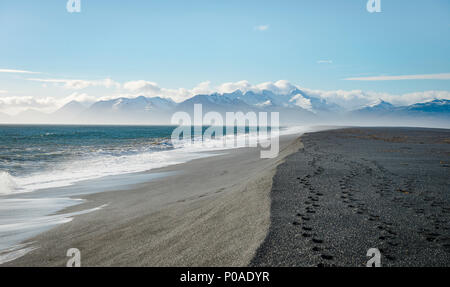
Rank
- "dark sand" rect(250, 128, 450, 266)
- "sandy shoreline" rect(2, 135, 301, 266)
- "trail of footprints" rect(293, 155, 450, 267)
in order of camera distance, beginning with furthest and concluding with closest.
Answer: "sandy shoreline" rect(2, 135, 301, 266) → "trail of footprints" rect(293, 155, 450, 267) → "dark sand" rect(250, 128, 450, 266)

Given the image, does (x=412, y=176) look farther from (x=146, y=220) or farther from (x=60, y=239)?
(x=60, y=239)

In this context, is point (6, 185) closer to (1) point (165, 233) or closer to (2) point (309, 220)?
(1) point (165, 233)

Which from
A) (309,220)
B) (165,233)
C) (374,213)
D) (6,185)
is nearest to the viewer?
(309,220)

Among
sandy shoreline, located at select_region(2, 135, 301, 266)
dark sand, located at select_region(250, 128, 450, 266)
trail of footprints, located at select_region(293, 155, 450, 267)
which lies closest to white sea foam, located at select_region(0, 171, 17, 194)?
sandy shoreline, located at select_region(2, 135, 301, 266)

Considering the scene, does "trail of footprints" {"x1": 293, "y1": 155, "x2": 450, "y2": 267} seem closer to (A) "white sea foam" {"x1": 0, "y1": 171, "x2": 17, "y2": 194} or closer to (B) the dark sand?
(B) the dark sand

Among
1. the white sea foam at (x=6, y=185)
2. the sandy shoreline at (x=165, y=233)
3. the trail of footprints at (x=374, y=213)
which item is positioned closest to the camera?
the trail of footprints at (x=374, y=213)

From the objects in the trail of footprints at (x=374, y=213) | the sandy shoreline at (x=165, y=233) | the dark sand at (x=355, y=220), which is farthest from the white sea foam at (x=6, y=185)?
the trail of footprints at (x=374, y=213)

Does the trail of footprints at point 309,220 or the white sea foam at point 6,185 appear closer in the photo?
the trail of footprints at point 309,220

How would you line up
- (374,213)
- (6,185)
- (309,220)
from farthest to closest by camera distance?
(6,185) → (374,213) → (309,220)

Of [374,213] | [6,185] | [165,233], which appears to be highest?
[374,213]

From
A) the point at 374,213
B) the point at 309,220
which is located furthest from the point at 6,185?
the point at 374,213

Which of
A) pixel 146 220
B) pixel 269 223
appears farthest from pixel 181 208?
pixel 269 223

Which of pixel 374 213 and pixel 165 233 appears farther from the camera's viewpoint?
pixel 165 233

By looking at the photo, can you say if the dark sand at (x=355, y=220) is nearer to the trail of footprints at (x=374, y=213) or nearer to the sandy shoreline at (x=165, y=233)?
the trail of footprints at (x=374, y=213)
